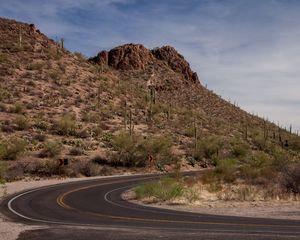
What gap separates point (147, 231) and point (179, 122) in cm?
6181

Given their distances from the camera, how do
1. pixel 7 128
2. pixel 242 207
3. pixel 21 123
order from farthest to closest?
pixel 21 123
pixel 7 128
pixel 242 207

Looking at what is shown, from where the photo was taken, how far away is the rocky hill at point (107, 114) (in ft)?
175

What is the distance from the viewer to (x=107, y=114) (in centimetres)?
7094

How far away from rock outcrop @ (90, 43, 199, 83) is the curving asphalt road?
7713 cm

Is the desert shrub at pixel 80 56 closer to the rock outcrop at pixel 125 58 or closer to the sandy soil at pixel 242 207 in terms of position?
the rock outcrop at pixel 125 58

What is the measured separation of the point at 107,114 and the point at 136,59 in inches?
1357

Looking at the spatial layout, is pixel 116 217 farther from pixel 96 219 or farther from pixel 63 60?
pixel 63 60

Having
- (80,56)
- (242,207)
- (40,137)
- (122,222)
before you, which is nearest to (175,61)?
(80,56)

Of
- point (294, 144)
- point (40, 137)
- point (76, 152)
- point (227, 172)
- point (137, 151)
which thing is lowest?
point (227, 172)

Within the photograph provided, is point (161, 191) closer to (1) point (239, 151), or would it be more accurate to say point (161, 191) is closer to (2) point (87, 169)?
(2) point (87, 169)

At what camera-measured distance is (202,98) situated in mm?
100688

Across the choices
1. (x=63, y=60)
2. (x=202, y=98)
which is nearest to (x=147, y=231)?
(x=63, y=60)

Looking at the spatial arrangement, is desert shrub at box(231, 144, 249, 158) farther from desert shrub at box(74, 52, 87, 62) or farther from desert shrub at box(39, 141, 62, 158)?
desert shrub at box(74, 52, 87, 62)

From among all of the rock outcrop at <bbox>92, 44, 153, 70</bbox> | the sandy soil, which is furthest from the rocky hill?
the sandy soil
